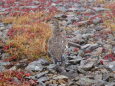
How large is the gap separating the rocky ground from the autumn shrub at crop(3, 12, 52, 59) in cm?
41

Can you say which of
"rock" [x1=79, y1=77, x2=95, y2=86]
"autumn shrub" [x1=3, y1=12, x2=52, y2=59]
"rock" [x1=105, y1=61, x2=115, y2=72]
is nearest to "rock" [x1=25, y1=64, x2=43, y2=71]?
"autumn shrub" [x1=3, y1=12, x2=52, y2=59]

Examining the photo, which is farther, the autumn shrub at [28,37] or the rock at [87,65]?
the autumn shrub at [28,37]

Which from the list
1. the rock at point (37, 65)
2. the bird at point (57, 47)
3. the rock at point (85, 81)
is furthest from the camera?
the rock at point (37, 65)

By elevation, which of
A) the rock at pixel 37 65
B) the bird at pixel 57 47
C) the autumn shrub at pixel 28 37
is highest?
the bird at pixel 57 47

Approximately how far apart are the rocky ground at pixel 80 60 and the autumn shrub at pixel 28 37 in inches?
16.1

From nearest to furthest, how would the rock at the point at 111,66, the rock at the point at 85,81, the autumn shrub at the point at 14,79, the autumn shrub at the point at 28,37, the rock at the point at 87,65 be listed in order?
the autumn shrub at the point at 14,79
the rock at the point at 85,81
the rock at the point at 111,66
the rock at the point at 87,65
the autumn shrub at the point at 28,37

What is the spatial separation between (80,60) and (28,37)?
11.1ft

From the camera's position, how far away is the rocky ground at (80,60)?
10148 mm

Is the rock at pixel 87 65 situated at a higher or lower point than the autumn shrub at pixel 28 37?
lower

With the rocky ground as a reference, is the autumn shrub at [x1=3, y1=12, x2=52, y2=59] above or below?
above

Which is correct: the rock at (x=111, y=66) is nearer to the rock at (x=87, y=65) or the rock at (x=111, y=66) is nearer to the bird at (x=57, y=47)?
the rock at (x=87, y=65)

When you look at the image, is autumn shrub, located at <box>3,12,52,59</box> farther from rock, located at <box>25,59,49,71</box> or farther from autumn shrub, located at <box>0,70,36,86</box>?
autumn shrub, located at <box>0,70,36,86</box>

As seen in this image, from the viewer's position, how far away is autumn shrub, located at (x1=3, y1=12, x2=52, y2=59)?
41.4 ft

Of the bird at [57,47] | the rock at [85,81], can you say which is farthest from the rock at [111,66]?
the bird at [57,47]
